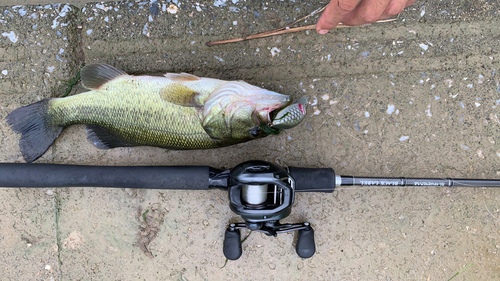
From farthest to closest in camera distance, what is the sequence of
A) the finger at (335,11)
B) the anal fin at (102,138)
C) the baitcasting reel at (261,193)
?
the anal fin at (102,138)
the baitcasting reel at (261,193)
the finger at (335,11)

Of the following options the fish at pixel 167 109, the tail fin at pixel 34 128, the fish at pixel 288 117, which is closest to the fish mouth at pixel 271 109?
the fish at pixel 167 109

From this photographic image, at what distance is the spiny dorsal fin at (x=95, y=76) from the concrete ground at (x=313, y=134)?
27cm

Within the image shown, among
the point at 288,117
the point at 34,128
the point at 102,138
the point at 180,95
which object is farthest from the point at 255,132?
the point at 34,128

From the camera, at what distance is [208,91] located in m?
2.06

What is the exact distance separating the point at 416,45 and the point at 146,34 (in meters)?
2.27

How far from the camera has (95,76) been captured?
2180 millimetres

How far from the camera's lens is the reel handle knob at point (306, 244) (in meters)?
2.34

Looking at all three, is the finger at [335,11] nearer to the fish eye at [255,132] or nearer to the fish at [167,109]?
the fish at [167,109]

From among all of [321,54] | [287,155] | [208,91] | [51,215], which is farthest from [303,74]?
[51,215]

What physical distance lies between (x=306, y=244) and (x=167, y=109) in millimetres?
1526

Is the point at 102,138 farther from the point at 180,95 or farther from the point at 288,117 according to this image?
the point at 288,117

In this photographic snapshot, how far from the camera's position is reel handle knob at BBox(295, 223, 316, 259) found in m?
2.34

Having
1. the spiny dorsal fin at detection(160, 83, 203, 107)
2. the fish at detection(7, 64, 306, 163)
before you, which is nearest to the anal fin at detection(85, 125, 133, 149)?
the fish at detection(7, 64, 306, 163)

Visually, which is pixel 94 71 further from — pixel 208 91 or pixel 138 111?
pixel 208 91
